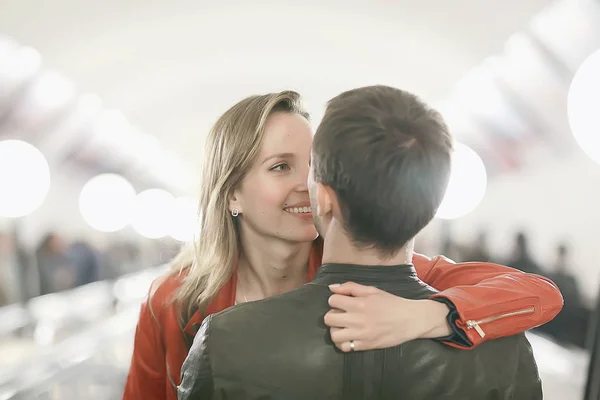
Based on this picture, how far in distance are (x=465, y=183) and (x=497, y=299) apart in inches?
152

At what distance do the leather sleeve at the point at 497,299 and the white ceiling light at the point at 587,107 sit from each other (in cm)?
96

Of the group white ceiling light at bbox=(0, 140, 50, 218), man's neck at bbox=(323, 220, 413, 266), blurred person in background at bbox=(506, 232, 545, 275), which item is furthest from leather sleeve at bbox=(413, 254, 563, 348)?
blurred person in background at bbox=(506, 232, 545, 275)

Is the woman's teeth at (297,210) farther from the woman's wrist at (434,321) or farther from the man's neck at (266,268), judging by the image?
the woman's wrist at (434,321)

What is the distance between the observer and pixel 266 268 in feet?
5.63

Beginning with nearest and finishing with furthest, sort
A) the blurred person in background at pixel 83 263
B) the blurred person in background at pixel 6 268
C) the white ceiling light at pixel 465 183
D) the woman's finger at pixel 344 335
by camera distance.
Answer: the woman's finger at pixel 344 335
the white ceiling light at pixel 465 183
the blurred person in background at pixel 6 268
the blurred person in background at pixel 83 263

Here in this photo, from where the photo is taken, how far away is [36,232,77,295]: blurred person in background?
6828mm

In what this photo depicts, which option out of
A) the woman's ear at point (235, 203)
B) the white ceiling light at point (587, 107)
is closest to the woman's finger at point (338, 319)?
the woman's ear at point (235, 203)

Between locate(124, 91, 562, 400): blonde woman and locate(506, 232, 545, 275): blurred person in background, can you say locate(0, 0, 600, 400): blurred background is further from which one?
locate(124, 91, 562, 400): blonde woman

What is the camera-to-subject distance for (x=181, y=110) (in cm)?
812

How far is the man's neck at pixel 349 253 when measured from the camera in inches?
39.7

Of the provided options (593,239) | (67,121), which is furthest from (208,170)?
(67,121)

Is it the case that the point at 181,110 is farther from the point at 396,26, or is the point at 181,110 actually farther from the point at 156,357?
the point at 156,357

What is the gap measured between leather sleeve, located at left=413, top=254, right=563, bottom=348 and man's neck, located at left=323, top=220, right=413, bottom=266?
0.35 feet

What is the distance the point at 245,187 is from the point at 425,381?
86 cm
